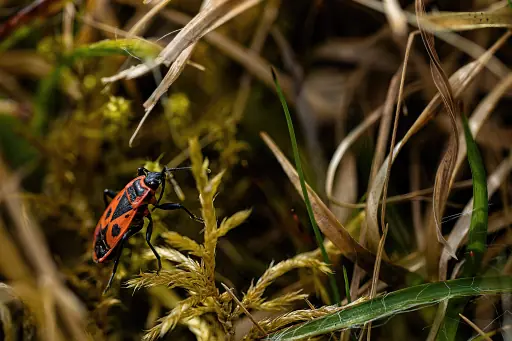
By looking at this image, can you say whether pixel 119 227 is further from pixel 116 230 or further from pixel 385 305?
pixel 385 305

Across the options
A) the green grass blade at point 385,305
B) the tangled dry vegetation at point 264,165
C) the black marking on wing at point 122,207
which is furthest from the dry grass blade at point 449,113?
the black marking on wing at point 122,207

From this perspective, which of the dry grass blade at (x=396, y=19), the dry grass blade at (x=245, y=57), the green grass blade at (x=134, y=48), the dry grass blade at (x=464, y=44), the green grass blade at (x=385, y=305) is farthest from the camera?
the dry grass blade at (x=245, y=57)

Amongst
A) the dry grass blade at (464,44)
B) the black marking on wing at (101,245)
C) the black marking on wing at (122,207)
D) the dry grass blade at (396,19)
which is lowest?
the black marking on wing at (101,245)

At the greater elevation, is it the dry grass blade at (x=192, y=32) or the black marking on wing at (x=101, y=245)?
the dry grass blade at (x=192, y=32)

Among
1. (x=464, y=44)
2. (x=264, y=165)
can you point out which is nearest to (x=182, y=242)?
(x=264, y=165)

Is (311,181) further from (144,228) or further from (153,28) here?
(153,28)

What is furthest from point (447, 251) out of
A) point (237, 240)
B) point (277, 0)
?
point (277, 0)

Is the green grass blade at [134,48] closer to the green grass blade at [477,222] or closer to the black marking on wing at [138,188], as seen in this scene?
the black marking on wing at [138,188]
